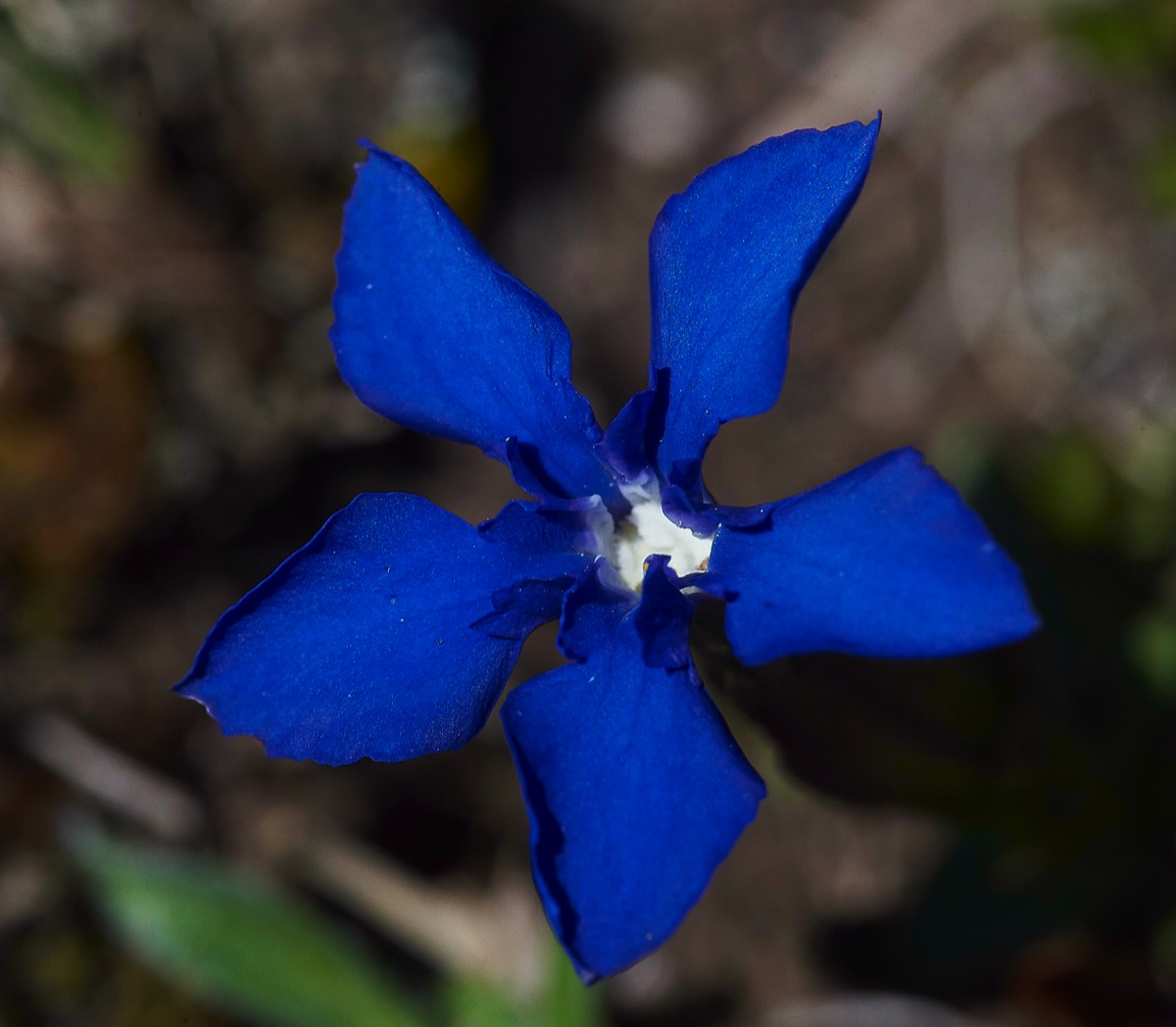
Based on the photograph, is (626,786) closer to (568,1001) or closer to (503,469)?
(568,1001)

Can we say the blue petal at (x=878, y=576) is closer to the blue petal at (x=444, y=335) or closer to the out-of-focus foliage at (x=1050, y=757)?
the blue petal at (x=444, y=335)

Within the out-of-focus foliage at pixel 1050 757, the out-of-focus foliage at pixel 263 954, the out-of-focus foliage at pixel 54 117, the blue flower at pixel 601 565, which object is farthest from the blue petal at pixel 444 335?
the out-of-focus foliage at pixel 54 117

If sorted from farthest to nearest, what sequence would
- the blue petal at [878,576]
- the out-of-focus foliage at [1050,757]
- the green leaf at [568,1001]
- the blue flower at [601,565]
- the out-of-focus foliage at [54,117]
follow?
the out-of-focus foliage at [54,117] → the green leaf at [568,1001] → the out-of-focus foliage at [1050,757] → the blue flower at [601,565] → the blue petal at [878,576]

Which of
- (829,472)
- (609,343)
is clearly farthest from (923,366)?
(609,343)

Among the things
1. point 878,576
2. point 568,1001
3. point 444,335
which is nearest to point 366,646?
point 444,335

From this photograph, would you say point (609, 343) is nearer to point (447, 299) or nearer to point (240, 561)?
point (240, 561)

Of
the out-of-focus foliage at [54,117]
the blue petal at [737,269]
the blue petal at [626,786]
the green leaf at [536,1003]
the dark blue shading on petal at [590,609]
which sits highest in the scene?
the blue petal at [737,269]

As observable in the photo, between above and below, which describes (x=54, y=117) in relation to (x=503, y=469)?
above
